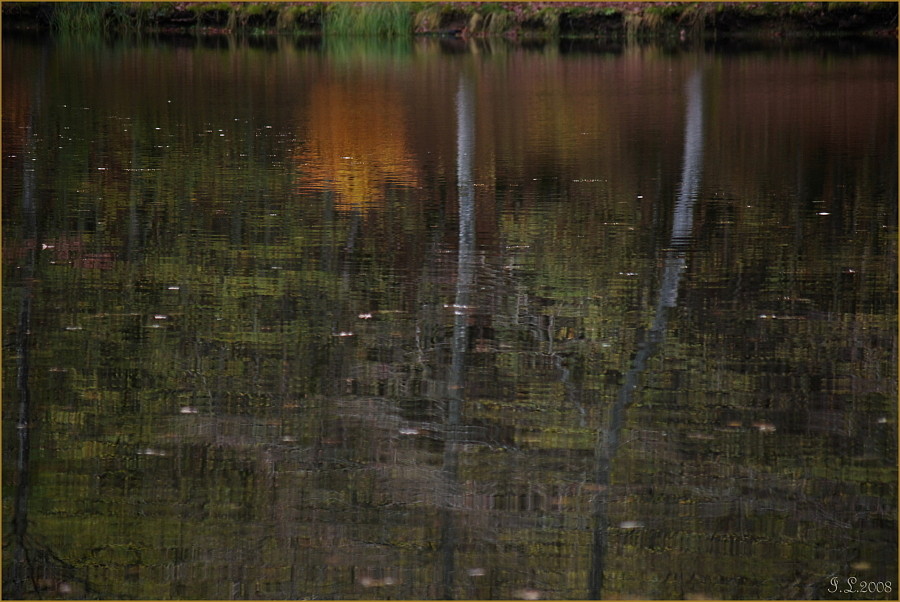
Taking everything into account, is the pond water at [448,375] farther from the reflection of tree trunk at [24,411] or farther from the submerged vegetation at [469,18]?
the submerged vegetation at [469,18]

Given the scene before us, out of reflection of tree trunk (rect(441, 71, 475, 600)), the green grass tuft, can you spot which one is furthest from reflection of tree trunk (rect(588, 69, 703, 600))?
the green grass tuft

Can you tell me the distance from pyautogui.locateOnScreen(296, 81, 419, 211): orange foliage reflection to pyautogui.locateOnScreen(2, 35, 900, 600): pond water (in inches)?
3.2

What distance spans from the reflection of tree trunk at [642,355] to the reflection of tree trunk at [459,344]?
1.59 ft

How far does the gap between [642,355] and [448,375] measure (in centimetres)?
99

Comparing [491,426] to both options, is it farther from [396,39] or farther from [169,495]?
[396,39]

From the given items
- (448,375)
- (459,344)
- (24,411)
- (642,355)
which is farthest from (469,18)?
(24,411)

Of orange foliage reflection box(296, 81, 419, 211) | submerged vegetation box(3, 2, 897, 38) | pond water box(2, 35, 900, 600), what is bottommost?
pond water box(2, 35, 900, 600)

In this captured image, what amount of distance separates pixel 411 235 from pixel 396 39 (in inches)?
1271

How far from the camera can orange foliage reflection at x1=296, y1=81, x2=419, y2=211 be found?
11.7 meters

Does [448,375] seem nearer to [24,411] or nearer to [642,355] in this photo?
[642,355]

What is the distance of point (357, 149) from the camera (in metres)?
14.6

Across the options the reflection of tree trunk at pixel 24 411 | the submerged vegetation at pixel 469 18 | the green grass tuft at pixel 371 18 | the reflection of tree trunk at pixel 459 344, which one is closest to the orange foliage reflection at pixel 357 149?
the reflection of tree trunk at pixel 459 344

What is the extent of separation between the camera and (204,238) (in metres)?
9.18

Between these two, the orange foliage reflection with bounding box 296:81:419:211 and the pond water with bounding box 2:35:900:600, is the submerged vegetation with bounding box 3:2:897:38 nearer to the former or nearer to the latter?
the orange foliage reflection with bounding box 296:81:419:211
